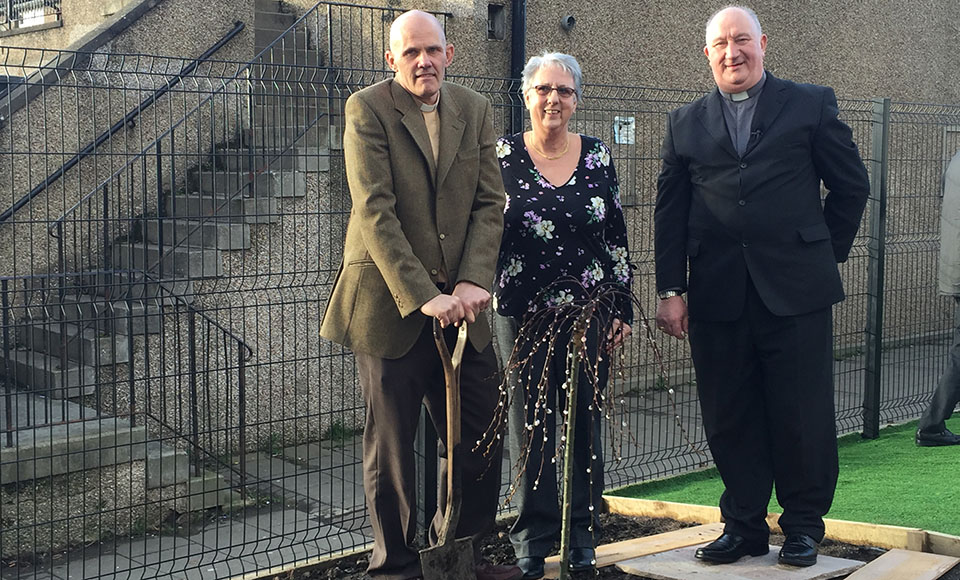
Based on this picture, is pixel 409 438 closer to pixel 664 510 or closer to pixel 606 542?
pixel 606 542

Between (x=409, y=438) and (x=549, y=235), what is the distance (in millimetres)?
924

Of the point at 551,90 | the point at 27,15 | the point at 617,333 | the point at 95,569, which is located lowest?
the point at 95,569

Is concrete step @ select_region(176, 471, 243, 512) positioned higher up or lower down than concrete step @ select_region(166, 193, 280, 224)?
lower down

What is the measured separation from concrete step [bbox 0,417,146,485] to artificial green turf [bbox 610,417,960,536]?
261 centimetres

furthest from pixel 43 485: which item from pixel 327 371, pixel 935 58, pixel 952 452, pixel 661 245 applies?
pixel 935 58

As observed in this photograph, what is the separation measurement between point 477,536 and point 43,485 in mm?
2535

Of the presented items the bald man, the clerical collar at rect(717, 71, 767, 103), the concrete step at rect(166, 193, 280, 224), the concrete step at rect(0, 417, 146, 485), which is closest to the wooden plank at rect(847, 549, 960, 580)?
the bald man

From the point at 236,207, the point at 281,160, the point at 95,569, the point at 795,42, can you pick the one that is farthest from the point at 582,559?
the point at 795,42

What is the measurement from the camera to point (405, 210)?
382 centimetres

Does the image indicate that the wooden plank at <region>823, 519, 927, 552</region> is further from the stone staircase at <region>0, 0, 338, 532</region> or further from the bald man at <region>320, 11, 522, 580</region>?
the stone staircase at <region>0, 0, 338, 532</region>

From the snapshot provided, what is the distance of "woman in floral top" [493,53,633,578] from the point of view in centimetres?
417

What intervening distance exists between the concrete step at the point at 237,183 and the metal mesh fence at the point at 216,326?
35 millimetres

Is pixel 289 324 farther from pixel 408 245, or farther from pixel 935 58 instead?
pixel 935 58

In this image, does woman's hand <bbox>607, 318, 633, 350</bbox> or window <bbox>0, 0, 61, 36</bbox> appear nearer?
woman's hand <bbox>607, 318, 633, 350</bbox>
